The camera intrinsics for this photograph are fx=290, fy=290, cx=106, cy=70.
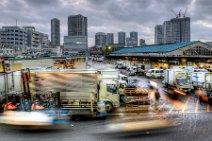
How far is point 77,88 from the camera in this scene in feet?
70.3

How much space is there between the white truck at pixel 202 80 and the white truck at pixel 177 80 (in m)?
0.80

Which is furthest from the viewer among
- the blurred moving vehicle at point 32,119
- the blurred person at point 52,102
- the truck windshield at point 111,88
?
the truck windshield at point 111,88

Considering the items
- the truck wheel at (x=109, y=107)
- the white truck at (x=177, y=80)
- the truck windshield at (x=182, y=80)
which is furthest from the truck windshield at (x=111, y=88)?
the truck windshield at (x=182, y=80)

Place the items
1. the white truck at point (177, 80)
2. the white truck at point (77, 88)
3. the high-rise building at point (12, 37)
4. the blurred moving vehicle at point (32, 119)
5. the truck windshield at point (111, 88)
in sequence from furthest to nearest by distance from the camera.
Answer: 1. the high-rise building at point (12, 37)
2. the white truck at point (177, 80)
3. the truck windshield at point (111, 88)
4. the white truck at point (77, 88)
5. the blurred moving vehicle at point (32, 119)

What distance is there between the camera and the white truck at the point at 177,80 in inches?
1325

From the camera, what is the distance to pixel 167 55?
7244 centimetres

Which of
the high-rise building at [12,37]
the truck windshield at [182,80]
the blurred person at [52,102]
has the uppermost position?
the high-rise building at [12,37]

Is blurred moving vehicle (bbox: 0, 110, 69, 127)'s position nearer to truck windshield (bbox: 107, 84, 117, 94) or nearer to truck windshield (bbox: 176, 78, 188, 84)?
truck windshield (bbox: 107, 84, 117, 94)

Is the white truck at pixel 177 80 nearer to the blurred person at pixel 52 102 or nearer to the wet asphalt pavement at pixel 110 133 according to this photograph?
the wet asphalt pavement at pixel 110 133

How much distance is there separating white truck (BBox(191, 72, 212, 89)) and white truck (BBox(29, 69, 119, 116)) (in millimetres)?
10784

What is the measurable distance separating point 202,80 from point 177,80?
3.99 metres

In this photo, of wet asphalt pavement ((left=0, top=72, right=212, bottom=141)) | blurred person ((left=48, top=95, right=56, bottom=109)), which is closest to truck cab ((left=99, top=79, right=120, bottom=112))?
wet asphalt pavement ((left=0, top=72, right=212, bottom=141))

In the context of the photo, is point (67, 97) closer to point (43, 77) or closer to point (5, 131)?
point (43, 77)

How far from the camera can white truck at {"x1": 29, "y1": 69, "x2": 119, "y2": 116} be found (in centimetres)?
2075
